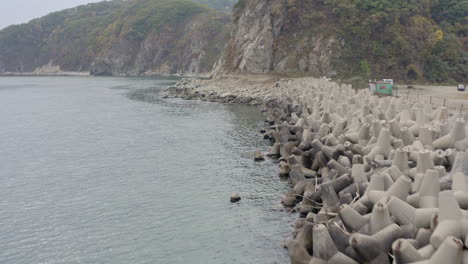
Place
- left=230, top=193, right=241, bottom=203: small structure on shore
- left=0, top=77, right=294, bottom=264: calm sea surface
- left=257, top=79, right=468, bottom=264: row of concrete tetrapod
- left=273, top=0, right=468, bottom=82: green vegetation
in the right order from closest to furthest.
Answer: left=257, top=79, right=468, bottom=264: row of concrete tetrapod, left=0, top=77, right=294, bottom=264: calm sea surface, left=230, top=193, right=241, bottom=203: small structure on shore, left=273, top=0, right=468, bottom=82: green vegetation

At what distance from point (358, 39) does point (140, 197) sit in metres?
58.0

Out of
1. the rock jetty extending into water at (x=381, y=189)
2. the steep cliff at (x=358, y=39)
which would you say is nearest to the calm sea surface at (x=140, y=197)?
the rock jetty extending into water at (x=381, y=189)

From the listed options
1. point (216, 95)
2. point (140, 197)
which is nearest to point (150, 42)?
point (216, 95)

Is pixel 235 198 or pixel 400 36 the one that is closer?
pixel 235 198

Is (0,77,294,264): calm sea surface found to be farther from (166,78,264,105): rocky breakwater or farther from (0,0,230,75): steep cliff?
(0,0,230,75): steep cliff

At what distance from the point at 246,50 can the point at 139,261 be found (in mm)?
67346

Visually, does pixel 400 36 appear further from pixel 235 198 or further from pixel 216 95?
pixel 235 198

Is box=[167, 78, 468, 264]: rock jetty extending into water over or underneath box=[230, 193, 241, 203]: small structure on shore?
over

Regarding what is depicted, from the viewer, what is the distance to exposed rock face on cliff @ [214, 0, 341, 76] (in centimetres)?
6862

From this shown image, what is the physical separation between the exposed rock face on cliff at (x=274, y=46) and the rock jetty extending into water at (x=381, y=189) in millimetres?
46561

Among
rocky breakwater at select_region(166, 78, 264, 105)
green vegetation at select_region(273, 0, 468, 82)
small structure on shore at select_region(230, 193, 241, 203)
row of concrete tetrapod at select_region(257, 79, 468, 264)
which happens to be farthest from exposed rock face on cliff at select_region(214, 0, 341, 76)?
small structure on shore at select_region(230, 193, 241, 203)

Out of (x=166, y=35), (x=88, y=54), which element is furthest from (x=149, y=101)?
(x=88, y=54)

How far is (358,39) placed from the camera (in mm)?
67125

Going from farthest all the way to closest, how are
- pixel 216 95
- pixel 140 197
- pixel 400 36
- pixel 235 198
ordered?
pixel 400 36 < pixel 216 95 < pixel 140 197 < pixel 235 198
